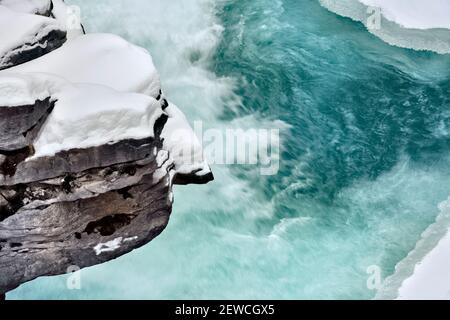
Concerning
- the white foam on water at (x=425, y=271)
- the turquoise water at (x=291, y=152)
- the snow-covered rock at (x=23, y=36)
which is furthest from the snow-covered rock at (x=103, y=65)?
the white foam on water at (x=425, y=271)

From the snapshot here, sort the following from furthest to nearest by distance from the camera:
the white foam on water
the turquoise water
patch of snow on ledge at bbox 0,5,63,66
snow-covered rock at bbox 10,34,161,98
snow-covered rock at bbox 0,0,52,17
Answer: the turquoise water, the white foam on water, snow-covered rock at bbox 0,0,52,17, snow-covered rock at bbox 10,34,161,98, patch of snow on ledge at bbox 0,5,63,66

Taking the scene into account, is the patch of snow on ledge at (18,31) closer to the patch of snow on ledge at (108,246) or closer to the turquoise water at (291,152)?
the patch of snow on ledge at (108,246)

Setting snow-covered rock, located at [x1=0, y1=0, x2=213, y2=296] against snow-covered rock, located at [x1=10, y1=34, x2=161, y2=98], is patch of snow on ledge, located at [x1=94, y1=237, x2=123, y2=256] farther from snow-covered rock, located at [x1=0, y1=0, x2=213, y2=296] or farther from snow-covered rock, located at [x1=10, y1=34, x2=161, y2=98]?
snow-covered rock, located at [x1=10, y1=34, x2=161, y2=98]

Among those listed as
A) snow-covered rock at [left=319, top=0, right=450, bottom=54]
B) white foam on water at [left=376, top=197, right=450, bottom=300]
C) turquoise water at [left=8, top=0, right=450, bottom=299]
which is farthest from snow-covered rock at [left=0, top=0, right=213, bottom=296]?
snow-covered rock at [left=319, top=0, right=450, bottom=54]

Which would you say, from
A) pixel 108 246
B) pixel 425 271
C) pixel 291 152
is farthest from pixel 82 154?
pixel 291 152

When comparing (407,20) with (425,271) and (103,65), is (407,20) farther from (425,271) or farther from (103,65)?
(103,65)

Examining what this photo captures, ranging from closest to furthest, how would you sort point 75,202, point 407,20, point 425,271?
1. point 75,202
2. point 425,271
3. point 407,20

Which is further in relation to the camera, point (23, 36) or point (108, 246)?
point (108, 246)
